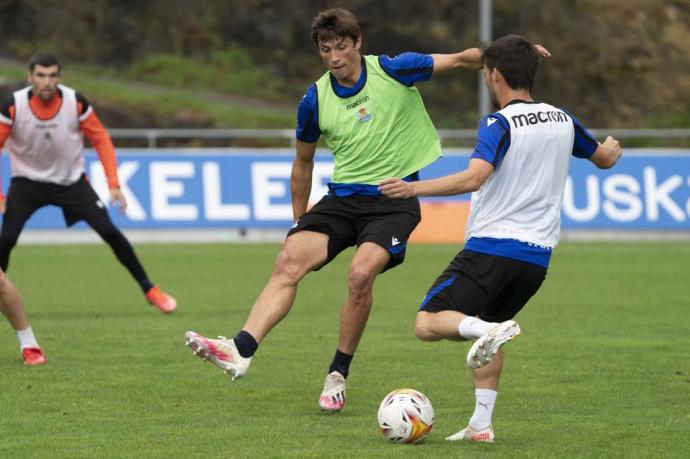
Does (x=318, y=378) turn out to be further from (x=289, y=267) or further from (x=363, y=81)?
(x=363, y=81)

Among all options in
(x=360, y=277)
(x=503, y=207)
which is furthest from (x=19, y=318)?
(x=503, y=207)

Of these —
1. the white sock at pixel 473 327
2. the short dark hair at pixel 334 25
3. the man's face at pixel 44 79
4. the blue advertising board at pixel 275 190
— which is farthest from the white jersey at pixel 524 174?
the blue advertising board at pixel 275 190

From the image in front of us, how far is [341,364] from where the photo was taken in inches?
330

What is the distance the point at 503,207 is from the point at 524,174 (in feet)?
0.61

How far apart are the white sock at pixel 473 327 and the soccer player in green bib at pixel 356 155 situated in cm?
138

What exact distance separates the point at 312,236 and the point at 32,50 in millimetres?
30140

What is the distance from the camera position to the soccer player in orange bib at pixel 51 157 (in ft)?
40.4

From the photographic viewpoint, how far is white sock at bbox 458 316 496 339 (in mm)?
6691

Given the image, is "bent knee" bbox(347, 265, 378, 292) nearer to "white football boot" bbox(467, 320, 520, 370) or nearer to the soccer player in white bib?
the soccer player in white bib

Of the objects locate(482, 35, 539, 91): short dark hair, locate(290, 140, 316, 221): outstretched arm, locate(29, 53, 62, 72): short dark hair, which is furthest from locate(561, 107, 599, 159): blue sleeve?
locate(29, 53, 62, 72): short dark hair

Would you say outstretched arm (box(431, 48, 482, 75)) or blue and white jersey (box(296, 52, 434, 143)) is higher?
outstretched arm (box(431, 48, 482, 75))

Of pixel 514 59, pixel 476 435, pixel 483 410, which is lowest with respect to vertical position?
pixel 476 435

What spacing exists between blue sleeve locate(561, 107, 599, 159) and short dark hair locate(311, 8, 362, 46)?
1.45 metres

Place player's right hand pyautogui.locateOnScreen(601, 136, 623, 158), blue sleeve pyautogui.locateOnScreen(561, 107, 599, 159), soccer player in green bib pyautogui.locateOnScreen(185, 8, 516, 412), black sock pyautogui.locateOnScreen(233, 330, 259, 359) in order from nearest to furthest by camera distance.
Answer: blue sleeve pyautogui.locateOnScreen(561, 107, 599, 159), player's right hand pyautogui.locateOnScreen(601, 136, 623, 158), black sock pyautogui.locateOnScreen(233, 330, 259, 359), soccer player in green bib pyautogui.locateOnScreen(185, 8, 516, 412)
